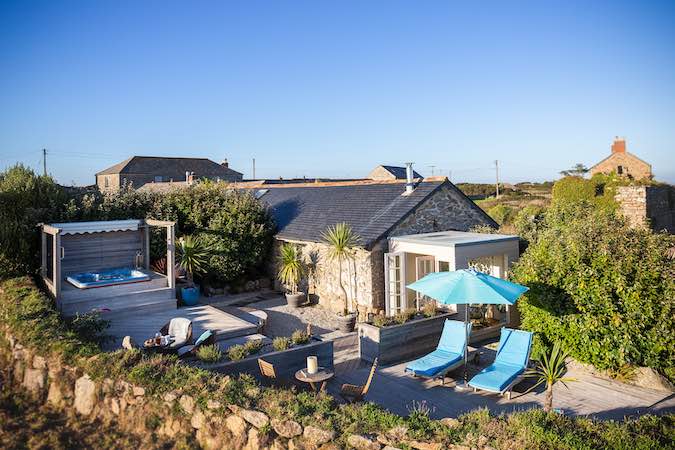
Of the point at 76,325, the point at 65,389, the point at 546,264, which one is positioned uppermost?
the point at 546,264

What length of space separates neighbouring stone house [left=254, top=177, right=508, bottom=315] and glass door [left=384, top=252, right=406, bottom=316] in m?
0.04

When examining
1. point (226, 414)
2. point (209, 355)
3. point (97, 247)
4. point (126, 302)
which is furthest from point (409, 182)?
point (226, 414)

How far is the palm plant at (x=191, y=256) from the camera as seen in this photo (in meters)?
17.2

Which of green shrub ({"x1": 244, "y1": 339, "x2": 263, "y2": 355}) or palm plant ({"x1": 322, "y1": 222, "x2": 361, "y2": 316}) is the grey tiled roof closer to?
palm plant ({"x1": 322, "y1": 222, "x2": 361, "y2": 316})

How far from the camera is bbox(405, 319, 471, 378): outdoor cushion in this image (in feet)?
30.9

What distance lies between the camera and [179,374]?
754cm

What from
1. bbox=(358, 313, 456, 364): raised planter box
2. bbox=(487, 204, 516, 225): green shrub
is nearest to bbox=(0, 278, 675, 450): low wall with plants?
bbox=(358, 313, 456, 364): raised planter box

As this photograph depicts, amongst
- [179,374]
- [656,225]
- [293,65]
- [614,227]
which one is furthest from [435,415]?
[656,225]

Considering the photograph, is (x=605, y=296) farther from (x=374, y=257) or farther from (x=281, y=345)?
(x=374, y=257)

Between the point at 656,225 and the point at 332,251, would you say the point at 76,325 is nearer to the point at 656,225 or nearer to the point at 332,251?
the point at 332,251

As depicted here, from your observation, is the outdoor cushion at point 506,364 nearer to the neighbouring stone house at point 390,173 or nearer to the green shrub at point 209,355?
the green shrub at point 209,355

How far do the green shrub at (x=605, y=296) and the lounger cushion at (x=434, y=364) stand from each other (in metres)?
2.18

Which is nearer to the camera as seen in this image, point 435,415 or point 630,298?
point 435,415

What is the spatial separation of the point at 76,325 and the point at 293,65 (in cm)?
1643
